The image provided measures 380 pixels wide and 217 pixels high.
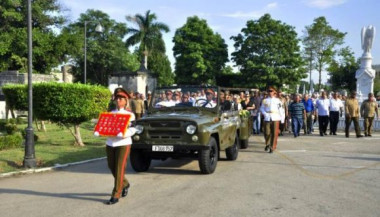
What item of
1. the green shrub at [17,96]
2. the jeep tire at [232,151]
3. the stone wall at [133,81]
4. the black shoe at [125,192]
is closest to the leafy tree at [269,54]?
the stone wall at [133,81]

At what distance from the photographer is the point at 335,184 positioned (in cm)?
779

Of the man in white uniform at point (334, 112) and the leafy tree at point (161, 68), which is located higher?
the leafy tree at point (161, 68)

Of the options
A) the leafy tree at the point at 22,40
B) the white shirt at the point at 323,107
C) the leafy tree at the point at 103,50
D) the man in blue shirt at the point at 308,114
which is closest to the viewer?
the white shirt at the point at 323,107

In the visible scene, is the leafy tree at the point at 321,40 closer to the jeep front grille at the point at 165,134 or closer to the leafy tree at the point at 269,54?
the leafy tree at the point at 269,54

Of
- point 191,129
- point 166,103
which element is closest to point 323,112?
point 166,103

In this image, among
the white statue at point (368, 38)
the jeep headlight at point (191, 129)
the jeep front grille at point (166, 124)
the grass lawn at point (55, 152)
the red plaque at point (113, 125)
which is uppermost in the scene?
the white statue at point (368, 38)

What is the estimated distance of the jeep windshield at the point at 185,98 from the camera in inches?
386

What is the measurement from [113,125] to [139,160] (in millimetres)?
2739

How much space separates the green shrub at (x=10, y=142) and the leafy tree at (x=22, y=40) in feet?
75.8

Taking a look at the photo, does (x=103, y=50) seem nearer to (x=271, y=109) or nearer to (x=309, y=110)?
(x=309, y=110)

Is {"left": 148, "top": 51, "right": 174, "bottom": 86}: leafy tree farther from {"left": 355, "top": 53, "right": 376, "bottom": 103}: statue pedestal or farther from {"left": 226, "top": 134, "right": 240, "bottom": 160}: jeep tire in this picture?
{"left": 226, "top": 134, "right": 240, "bottom": 160}: jeep tire

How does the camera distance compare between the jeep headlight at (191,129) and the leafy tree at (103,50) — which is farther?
the leafy tree at (103,50)

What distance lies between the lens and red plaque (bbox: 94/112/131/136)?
6.28 m

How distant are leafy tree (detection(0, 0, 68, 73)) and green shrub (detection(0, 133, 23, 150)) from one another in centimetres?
2309
